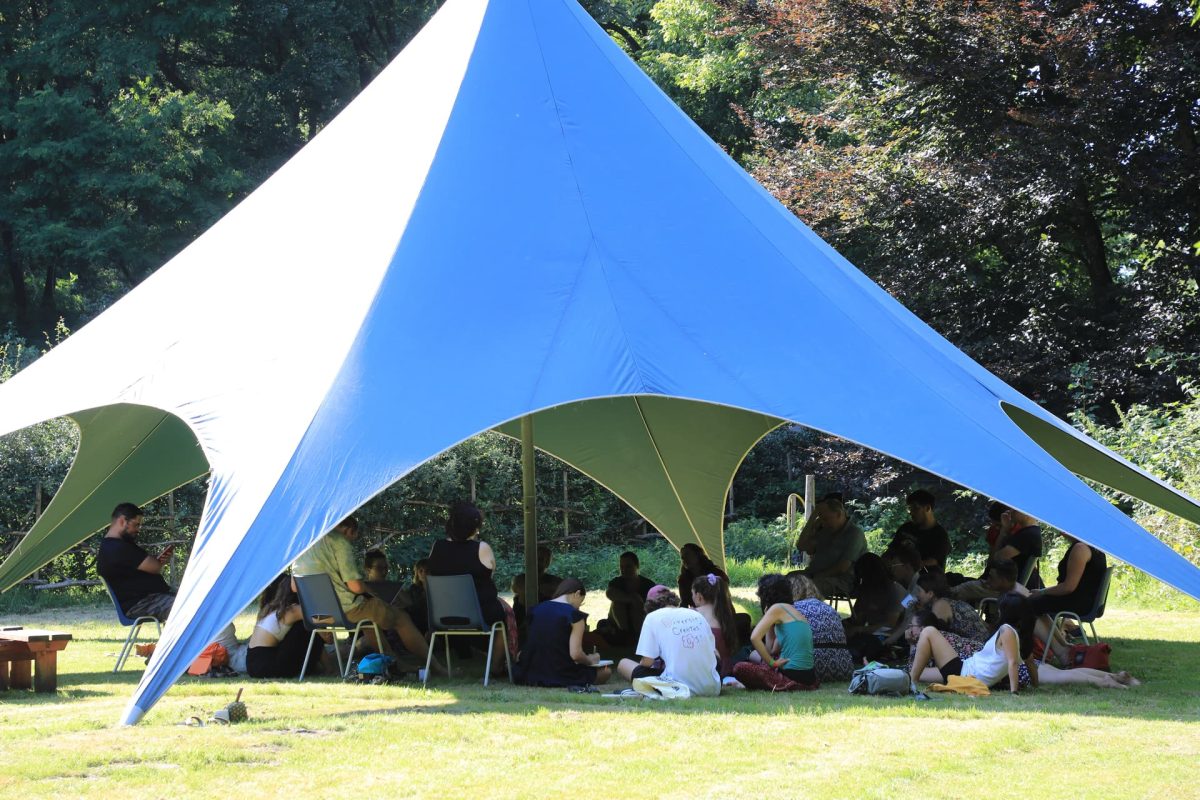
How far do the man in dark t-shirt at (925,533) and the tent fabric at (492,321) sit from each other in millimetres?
1155

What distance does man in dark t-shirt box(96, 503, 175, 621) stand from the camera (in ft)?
26.2

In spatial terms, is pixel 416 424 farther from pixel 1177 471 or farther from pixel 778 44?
pixel 778 44

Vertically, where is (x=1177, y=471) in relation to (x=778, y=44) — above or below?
below

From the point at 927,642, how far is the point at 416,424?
278cm

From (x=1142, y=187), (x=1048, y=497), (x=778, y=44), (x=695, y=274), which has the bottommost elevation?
(x=1048, y=497)

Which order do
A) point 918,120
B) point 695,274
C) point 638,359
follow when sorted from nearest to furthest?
point 638,359 < point 695,274 < point 918,120

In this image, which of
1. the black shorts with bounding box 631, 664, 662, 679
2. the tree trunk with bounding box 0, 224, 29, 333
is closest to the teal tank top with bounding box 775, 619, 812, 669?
the black shorts with bounding box 631, 664, 662, 679

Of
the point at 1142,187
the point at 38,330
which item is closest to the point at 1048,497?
the point at 1142,187

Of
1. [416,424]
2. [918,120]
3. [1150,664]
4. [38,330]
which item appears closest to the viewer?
[416,424]

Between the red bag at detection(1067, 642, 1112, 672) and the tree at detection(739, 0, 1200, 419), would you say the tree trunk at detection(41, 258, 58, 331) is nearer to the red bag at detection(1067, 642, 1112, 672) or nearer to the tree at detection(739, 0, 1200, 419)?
the tree at detection(739, 0, 1200, 419)

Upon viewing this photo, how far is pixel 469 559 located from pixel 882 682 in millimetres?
2185

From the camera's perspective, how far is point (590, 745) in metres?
5.17

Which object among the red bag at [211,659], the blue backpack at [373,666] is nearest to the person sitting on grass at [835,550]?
the blue backpack at [373,666]

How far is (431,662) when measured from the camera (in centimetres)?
749
